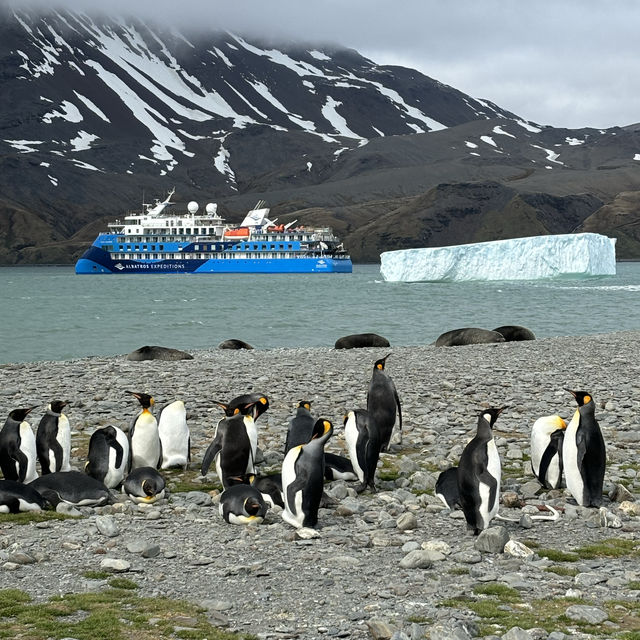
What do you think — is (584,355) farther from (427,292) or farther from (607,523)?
(427,292)

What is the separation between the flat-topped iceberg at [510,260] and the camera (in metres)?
72.0

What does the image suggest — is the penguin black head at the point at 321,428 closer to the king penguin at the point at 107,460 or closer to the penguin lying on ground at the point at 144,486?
the penguin lying on ground at the point at 144,486

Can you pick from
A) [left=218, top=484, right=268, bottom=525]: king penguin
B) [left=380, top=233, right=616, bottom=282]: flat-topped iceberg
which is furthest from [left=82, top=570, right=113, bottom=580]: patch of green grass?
[left=380, top=233, right=616, bottom=282]: flat-topped iceberg

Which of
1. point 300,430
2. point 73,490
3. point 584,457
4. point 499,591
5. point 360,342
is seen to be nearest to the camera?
point 499,591

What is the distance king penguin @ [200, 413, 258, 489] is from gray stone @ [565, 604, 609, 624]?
3.98 metres

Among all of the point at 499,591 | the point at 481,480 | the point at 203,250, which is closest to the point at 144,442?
the point at 481,480

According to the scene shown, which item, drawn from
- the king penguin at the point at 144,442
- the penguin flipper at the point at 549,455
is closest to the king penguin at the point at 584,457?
the penguin flipper at the point at 549,455

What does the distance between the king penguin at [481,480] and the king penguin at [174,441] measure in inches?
139

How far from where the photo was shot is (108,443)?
8.85 meters

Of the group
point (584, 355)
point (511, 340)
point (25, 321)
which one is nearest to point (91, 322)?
point (25, 321)

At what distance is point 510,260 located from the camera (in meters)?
73.9

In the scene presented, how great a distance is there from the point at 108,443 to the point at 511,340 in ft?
72.1

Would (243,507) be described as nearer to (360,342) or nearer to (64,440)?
(64,440)

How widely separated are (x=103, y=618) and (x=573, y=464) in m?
4.46
